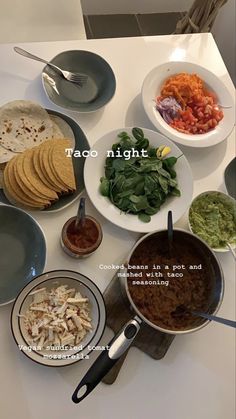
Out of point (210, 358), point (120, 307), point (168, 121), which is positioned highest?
point (168, 121)

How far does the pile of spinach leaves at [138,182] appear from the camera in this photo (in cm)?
87

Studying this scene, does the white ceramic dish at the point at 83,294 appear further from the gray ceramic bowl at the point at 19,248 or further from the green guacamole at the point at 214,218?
the green guacamole at the point at 214,218

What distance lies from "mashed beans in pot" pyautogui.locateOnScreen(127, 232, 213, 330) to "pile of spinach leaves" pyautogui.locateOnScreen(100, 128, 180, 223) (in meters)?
→ 0.11

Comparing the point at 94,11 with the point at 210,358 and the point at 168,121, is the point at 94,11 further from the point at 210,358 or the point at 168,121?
the point at 210,358

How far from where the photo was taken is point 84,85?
41.7 inches

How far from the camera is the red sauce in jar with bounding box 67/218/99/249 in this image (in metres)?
0.82

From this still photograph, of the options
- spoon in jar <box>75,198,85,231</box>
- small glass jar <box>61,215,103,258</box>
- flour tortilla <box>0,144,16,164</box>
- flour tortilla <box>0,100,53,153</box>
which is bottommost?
small glass jar <box>61,215,103,258</box>

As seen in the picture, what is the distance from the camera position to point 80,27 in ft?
4.56

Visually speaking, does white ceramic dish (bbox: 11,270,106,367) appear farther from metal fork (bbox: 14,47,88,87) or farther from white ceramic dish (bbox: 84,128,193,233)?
metal fork (bbox: 14,47,88,87)

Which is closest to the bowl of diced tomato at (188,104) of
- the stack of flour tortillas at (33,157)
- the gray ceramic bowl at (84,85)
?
the gray ceramic bowl at (84,85)

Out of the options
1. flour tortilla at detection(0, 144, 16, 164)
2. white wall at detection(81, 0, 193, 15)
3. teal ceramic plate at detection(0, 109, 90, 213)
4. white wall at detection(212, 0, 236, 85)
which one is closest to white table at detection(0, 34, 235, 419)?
teal ceramic plate at detection(0, 109, 90, 213)

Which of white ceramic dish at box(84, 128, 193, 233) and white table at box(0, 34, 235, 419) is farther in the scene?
white ceramic dish at box(84, 128, 193, 233)

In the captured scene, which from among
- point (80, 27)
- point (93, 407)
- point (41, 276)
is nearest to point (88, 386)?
point (93, 407)

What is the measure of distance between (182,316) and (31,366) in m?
0.28
